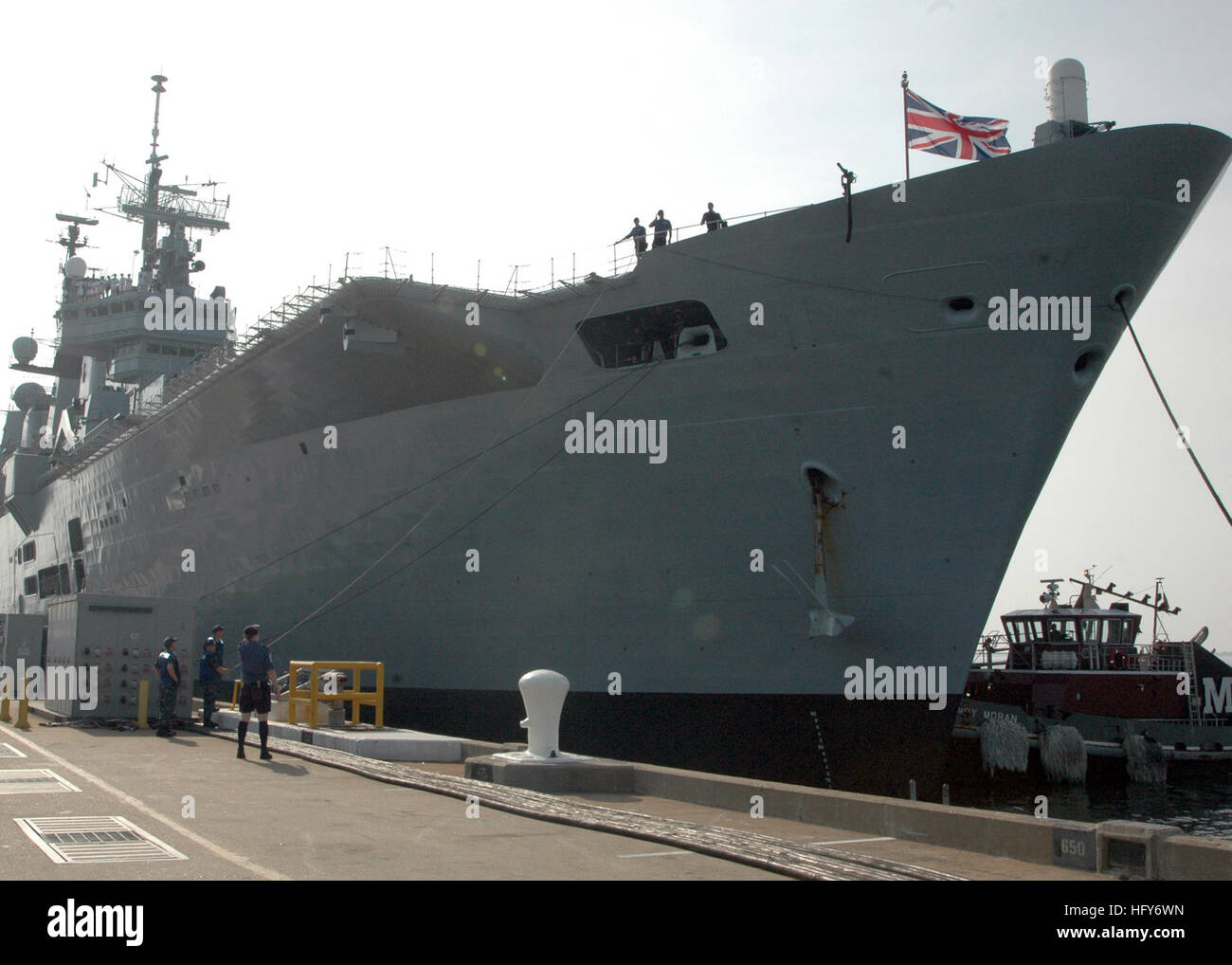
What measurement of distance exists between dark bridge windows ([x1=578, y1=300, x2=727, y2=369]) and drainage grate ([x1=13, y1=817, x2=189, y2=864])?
10.7 m

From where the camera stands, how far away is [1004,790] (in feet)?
82.0

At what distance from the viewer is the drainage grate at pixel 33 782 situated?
827 centimetres

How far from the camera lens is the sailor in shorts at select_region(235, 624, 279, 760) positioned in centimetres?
1120

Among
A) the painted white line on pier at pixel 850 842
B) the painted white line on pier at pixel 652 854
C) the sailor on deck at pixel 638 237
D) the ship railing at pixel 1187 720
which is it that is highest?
the sailor on deck at pixel 638 237

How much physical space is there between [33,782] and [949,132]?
12767 millimetres

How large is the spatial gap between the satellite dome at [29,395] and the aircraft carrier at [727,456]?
2600cm

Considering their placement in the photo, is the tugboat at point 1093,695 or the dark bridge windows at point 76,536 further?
the dark bridge windows at point 76,536

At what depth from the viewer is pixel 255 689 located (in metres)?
11.4

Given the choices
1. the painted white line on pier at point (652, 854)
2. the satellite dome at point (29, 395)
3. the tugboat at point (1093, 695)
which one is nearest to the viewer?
the painted white line on pier at point (652, 854)
